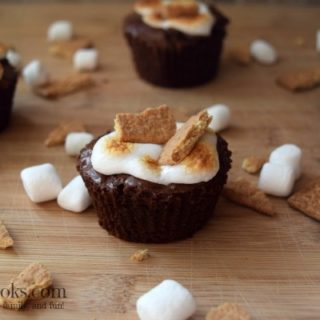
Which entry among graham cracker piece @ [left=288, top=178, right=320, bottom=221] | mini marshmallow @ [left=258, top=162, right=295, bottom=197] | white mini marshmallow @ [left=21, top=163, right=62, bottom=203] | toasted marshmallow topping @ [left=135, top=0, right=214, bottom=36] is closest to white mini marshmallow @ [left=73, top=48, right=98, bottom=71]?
toasted marshmallow topping @ [left=135, top=0, right=214, bottom=36]

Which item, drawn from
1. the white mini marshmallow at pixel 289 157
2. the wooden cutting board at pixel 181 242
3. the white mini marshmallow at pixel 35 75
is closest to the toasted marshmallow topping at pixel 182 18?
the wooden cutting board at pixel 181 242

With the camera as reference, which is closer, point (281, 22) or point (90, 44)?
point (90, 44)

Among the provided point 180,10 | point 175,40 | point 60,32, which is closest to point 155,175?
point 175,40

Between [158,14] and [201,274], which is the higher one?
[158,14]

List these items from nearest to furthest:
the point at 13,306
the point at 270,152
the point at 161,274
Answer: the point at 13,306 < the point at 161,274 < the point at 270,152

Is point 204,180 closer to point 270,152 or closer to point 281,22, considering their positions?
point 270,152

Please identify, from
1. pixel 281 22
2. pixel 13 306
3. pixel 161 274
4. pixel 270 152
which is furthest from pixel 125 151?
pixel 281 22

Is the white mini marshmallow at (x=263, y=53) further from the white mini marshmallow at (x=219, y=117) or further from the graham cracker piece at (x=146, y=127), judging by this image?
the graham cracker piece at (x=146, y=127)

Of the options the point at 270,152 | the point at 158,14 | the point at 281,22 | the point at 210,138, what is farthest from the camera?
the point at 281,22

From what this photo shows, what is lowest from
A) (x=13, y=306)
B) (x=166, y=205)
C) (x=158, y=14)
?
(x=13, y=306)

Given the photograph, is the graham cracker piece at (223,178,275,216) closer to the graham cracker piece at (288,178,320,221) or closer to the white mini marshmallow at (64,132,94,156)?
the graham cracker piece at (288,178,320,221)
